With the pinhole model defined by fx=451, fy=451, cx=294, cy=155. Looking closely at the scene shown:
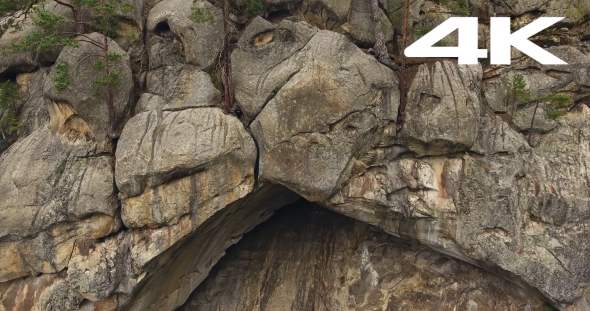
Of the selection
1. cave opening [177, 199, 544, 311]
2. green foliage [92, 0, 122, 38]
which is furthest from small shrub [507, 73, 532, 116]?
green foliage [92, 0, 122, 38]

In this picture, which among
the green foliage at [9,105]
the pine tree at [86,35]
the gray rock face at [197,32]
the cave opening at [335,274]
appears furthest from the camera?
the green foliage at [9,105]

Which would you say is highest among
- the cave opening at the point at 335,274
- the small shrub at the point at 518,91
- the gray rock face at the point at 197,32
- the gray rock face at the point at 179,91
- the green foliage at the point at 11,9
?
the green foliage at the point at 11,9

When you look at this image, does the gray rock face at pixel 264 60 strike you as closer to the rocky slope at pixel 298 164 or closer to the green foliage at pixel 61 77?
the rocky slope at pixel 298 164

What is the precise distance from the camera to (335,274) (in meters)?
15.6

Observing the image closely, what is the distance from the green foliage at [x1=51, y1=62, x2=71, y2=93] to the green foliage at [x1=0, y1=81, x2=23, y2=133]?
3.15 metres

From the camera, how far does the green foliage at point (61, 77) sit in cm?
1289

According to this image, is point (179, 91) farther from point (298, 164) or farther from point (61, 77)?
point (298, 164)

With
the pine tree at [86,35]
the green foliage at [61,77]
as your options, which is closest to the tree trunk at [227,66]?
the pine tree at [86,35]

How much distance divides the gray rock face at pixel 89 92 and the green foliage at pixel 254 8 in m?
4.28

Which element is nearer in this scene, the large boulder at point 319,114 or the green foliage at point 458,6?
the large boulder at point 319,114

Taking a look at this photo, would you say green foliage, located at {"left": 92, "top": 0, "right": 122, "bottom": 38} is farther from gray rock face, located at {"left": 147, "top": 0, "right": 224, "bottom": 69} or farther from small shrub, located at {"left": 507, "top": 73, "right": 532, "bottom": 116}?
small shrub, located at {"left": 507, "top": 73, "right": 532, "bottom": 116}

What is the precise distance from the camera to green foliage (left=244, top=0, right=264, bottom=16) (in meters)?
14.6

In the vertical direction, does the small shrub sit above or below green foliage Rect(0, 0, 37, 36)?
below

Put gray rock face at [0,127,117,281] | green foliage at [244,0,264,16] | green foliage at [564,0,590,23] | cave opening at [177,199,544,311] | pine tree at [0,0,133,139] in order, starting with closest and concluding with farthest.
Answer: pine tree at [0,0,133,139], gray rock face at [0,127,117,281], cave opening at [177,199,544,311], green foliage at [244,0,264,16], green foliage at [564,0,590,23]
